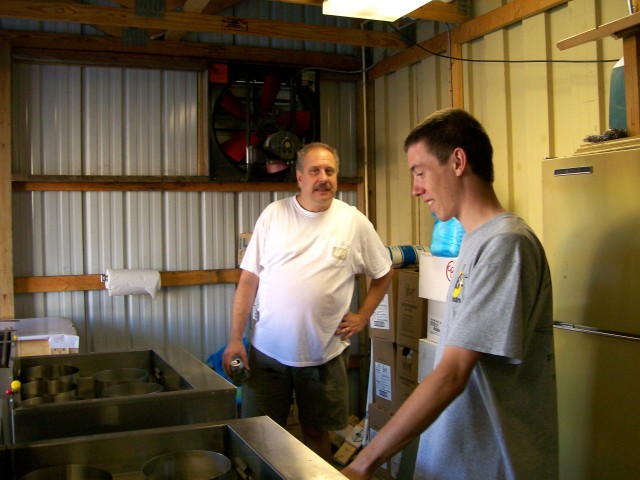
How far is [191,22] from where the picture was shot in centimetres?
387

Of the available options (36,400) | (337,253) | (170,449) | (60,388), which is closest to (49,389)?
(60,388)

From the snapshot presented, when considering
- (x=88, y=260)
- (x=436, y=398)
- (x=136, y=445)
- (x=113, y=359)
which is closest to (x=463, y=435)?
(x=436, y=398)

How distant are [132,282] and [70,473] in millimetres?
3133

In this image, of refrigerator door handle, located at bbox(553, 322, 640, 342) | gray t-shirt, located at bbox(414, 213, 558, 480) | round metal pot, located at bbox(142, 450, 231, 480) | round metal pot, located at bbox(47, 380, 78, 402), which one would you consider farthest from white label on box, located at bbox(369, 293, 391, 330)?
round metal pot, located at bbox(142, 450, 231, 480)

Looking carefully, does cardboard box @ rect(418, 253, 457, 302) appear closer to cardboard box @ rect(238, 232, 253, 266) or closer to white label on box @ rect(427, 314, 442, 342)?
white label on box @ rect(427, 314, 442, 342)

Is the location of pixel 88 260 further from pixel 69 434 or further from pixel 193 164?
pixel 69 434

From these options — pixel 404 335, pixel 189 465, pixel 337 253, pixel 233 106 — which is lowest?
pixel 404 335

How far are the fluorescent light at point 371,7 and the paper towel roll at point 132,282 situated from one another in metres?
2.12

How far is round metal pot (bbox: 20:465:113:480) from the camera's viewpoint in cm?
125

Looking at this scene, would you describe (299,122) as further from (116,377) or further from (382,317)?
(116,377)

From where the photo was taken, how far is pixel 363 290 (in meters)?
5.02

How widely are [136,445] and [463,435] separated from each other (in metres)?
0.71

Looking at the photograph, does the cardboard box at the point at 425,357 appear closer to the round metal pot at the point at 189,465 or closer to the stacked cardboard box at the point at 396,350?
the stacked cardboard box at the point at 396,350

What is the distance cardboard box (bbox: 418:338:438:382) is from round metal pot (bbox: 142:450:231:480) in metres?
2.31
